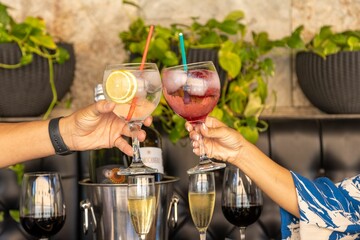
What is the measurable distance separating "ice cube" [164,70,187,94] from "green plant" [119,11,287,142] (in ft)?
2.82

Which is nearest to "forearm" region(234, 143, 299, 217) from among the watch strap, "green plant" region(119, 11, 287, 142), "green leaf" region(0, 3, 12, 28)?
the watch strap

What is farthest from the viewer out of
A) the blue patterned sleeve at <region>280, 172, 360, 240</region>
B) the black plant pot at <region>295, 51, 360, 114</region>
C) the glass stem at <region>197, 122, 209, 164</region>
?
the black plant pot at <region>295, 51, 360, 114</region>

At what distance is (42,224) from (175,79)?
1.68ft

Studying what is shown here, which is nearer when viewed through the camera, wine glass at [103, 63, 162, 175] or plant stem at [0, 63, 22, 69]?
wine glass at [103, 63, 162, 175]

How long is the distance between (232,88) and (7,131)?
875 mm

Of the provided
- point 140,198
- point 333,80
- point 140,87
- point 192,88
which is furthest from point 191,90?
point 333,80

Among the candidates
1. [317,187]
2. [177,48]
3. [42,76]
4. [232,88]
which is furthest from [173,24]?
[317,187]

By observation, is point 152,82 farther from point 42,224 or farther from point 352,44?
point 352,44

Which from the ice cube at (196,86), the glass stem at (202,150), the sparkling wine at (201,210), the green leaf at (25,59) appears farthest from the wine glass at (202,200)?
the green leaf at (25,59)

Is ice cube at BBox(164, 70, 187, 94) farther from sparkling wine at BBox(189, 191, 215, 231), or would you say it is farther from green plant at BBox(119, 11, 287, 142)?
green plant at BBox(119, 11, 287, 142)

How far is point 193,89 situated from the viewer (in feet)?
4.47

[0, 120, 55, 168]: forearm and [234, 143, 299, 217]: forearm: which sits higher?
[0, 120, 55, 168]: forearm

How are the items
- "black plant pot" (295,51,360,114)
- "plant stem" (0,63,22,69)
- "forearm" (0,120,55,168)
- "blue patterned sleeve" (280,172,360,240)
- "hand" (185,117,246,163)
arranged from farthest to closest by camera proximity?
1. "black plant pot" (295,51,360,114)
2. "plant stem" (0,63,22,69)
3. "blue patterned sleeve" (280,172,360,240)
4. "forearm" (0,120,55,168)
5. "hand" (185,117,246,163)

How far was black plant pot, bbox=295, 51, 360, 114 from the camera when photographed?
90.0 inches
